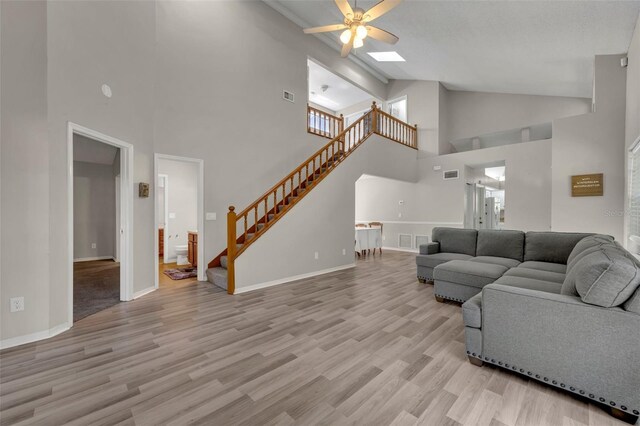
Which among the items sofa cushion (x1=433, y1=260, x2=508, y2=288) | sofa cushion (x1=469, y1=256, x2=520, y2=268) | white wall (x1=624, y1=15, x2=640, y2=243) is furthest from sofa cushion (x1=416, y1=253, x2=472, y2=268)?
white wall (x1=624, y1=15, x2=640, y2=243)

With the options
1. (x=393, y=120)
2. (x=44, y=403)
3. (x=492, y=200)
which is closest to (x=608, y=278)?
(x=44, y=403)

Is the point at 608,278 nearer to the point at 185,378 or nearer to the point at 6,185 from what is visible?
the point at 185,378

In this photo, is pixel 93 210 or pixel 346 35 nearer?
pixel 346 35

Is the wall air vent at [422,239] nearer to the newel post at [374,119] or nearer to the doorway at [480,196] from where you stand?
the doorway at [480,196]

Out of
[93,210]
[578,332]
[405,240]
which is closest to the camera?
[578,332]

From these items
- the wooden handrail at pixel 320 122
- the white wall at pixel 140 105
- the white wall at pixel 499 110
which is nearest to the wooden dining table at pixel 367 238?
the white wall at pixel 140 105

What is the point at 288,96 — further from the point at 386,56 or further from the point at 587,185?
the point at 587,185

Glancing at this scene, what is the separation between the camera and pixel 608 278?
65.4 inches

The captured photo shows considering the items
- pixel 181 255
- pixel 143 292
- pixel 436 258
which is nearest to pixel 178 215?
pixel 181 255

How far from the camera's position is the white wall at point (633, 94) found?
354cm

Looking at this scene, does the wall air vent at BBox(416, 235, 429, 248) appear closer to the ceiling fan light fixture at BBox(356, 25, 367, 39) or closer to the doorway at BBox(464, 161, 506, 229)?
Result: the doorway at BBox(464, 161, 506, 229)

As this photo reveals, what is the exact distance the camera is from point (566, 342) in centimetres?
178

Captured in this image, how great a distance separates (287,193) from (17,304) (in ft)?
14.1

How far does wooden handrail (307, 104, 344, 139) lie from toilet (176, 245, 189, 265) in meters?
4.19
